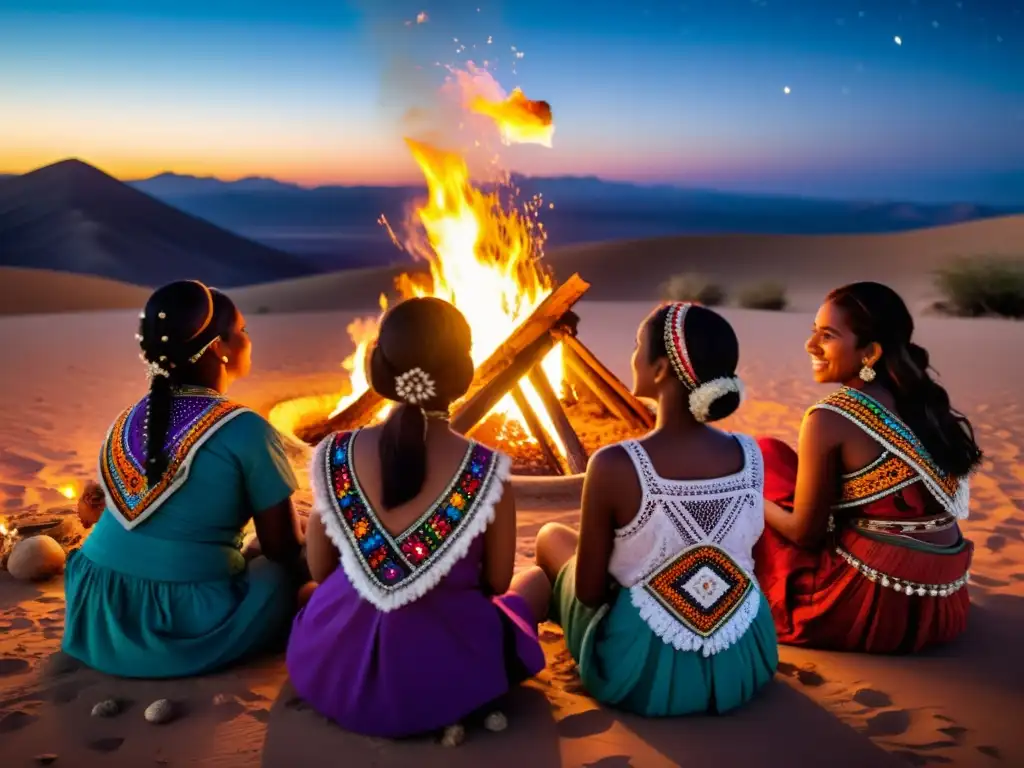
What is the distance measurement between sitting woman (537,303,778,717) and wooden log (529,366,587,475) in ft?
9.08

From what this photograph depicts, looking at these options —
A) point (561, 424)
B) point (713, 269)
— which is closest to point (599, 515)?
point (561, 424)

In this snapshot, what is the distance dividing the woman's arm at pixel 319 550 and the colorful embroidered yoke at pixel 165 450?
559mm

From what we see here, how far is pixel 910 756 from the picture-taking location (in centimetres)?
275

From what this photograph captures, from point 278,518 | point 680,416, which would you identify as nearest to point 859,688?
point 680,416

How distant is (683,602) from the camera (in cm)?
288

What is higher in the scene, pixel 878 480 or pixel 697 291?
pixel 697 291

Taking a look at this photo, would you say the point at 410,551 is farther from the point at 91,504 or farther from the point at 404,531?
the point at 91,504

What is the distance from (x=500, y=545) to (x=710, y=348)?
0.92 metres

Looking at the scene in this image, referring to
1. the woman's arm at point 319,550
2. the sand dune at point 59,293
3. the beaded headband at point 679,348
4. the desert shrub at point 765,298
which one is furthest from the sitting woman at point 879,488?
the sand dune at point 59,293

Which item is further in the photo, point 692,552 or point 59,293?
point 59,293

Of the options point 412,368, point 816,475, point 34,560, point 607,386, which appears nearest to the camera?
point 412,368

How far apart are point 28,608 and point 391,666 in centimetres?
209

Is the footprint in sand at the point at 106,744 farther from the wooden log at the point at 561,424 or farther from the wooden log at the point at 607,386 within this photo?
the wooden log at the point at 607,386

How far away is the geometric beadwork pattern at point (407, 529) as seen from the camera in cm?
270
